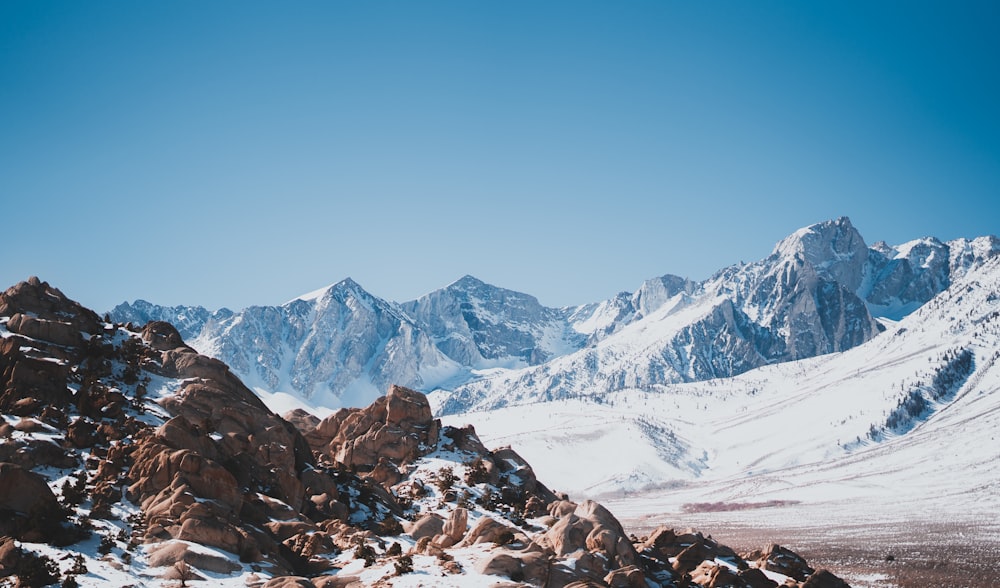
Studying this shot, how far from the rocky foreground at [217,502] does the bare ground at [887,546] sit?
33.3 meters

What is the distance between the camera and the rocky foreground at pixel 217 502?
36938 millimetres

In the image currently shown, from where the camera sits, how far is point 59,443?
149 ft

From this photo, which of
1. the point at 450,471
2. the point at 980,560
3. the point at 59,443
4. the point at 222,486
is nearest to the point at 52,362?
the point at 59,443

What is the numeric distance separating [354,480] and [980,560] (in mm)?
88251

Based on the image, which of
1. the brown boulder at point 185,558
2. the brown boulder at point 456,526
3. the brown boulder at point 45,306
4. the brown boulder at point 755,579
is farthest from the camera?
the brown boulder at point 45,306

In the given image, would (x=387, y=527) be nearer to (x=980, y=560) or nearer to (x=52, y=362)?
(x=52, y=362)

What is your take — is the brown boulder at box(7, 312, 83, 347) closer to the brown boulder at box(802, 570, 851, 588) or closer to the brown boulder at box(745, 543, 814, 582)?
the brown boulder at box(745, 543, 814, 582)

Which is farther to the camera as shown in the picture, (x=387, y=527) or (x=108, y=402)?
(x=387, y=527)

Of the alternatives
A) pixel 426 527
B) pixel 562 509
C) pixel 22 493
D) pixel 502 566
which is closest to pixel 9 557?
pixel 22 493

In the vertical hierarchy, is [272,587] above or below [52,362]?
below

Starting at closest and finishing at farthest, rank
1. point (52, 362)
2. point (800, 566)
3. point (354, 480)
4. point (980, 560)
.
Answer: point (52, 362) < point (800, 566) < point (354, 480) < point (980, 560)

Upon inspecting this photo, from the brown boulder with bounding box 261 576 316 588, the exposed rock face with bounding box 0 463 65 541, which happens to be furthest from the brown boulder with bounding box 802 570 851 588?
the exposed rock face with bounding box 0 463 65 541

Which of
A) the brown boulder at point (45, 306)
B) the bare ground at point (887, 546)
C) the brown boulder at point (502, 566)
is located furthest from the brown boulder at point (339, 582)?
the bare ground at point (887, 546)

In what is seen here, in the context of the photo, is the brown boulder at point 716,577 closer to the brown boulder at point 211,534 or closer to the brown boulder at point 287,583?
the brown boulder at point 287,583
